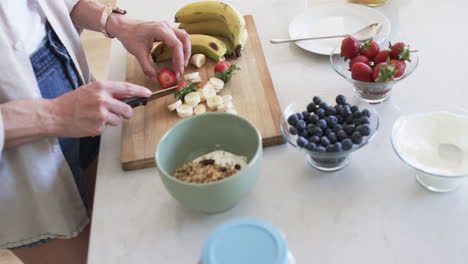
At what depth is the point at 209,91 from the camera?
110 cm

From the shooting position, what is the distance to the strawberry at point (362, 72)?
3.27 ft

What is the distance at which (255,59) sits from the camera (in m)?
1.21

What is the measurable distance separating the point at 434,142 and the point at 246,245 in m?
0.49

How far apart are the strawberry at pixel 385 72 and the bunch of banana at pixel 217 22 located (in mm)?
403

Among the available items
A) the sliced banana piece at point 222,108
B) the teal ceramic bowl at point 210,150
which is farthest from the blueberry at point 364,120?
the sliced banana piece at point 222,108

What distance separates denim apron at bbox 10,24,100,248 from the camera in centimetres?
106

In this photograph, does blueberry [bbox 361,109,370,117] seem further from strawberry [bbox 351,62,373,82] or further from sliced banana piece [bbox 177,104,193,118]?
sliced banana piece [bbox 177,104,193,118]

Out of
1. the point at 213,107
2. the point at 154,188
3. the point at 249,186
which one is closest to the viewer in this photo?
the point at 249,186

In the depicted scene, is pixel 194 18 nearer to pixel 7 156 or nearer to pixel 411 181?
pixel 7 156

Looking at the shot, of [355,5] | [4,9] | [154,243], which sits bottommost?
[154,243]

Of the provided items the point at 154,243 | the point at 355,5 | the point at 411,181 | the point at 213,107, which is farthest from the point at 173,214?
the point at 355,5

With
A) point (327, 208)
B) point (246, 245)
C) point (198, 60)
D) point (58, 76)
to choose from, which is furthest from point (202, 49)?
point (246, 245)

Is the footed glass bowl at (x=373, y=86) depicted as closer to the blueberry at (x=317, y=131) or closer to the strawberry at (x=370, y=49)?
the strawberry at (x=370, y=49)

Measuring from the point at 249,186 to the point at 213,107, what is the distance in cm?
33
